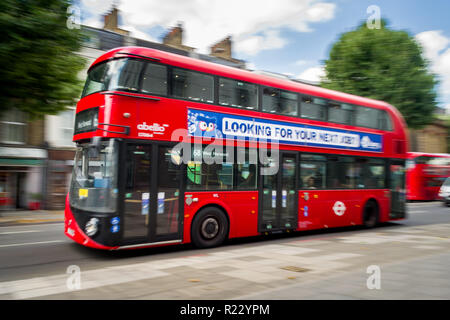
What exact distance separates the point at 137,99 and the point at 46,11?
636 cm

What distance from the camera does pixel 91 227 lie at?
7.50 m

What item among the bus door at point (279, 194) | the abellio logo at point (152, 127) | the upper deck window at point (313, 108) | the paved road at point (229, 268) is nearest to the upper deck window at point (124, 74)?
the abellio logo at point (152, 127)

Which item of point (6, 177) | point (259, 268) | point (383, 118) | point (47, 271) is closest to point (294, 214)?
point (259, 268)

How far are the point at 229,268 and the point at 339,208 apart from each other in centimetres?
653

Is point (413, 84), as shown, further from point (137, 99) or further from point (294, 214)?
point (137, 99)

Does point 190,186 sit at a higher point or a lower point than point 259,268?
higher

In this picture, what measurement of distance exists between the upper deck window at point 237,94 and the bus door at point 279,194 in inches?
64.0

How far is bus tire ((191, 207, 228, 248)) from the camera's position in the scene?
28.7ft

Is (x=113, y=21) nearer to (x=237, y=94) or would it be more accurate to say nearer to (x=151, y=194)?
(x=237, y=94)

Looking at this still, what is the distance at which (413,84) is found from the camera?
28484mm

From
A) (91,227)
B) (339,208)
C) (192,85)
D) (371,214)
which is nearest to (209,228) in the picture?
(91,227)

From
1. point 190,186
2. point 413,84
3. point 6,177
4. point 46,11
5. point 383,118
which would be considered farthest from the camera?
point 413,84

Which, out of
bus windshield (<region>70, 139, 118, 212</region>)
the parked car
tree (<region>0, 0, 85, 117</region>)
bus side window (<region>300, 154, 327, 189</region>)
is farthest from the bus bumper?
the parked car

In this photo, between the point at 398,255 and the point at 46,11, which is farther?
the point at 46,11
